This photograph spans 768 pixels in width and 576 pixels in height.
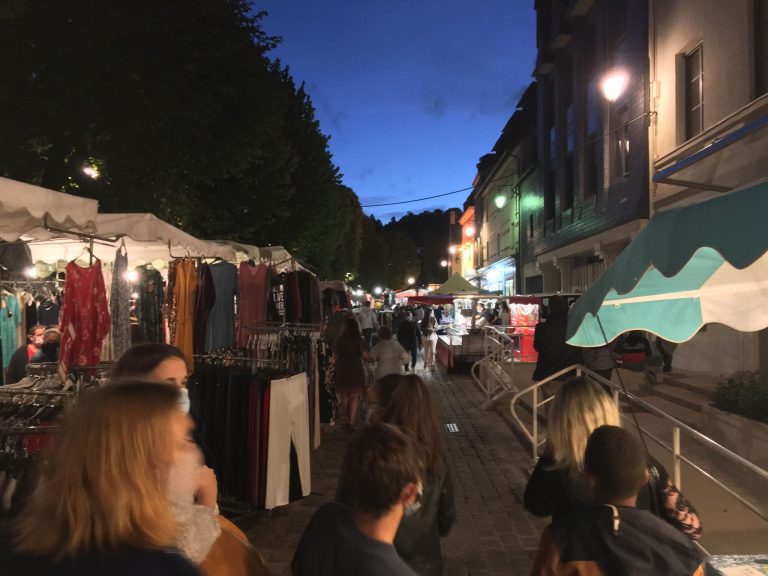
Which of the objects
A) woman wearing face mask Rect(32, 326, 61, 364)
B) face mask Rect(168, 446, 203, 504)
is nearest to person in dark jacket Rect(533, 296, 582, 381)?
woman wearing face mask Rect(32, 326, 61, 364)

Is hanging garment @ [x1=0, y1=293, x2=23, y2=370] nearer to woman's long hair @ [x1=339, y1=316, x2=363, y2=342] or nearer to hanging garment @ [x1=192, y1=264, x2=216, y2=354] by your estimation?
hanging garment @ [x1=192, y1=264, x2=216, y2=354]

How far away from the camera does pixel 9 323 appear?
7.30 m

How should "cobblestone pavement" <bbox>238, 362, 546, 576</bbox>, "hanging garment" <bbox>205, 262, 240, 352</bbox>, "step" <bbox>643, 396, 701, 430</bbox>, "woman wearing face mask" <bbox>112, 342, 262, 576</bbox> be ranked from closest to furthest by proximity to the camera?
"woman wearing face mask" <bbox>112, 342, 262, 576</bbox> → "cobblestone pavement" <bbox>238, 362, 546, 576</bbox> → "hanging garment" <bbox>205, 262, 240, 352</bbox> → "step" <bbox>643, 396, 701, 430</bbox>

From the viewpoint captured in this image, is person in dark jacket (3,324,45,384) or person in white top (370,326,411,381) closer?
person in dark jacket (3,324,45,384)

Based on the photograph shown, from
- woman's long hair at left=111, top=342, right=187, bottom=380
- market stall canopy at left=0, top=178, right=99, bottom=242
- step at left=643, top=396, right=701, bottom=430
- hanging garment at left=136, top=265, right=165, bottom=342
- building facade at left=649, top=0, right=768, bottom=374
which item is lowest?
step at left=643, top=396, right=701, bottom=430

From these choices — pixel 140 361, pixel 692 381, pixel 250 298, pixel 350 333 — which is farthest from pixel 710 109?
pixel 140 361

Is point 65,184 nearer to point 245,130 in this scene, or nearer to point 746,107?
point 245,130

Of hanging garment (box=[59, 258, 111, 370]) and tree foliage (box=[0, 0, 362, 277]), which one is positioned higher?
tree foliage (box=[0, 0, 362, 277])

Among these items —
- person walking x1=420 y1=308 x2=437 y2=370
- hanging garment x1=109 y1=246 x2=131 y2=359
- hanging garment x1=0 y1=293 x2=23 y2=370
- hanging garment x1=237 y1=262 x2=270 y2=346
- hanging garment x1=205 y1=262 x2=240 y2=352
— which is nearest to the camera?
hanging garment x1=109 y1=246 x2=131 y2=359

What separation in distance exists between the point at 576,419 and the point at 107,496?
231cm

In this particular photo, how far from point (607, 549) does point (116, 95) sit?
1055cm

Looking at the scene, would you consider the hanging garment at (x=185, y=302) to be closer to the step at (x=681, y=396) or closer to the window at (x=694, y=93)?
the step at (x=681, y=396)

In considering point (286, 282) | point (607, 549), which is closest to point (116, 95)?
point (286, 282)

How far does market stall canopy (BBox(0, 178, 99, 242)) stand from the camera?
3.30m
